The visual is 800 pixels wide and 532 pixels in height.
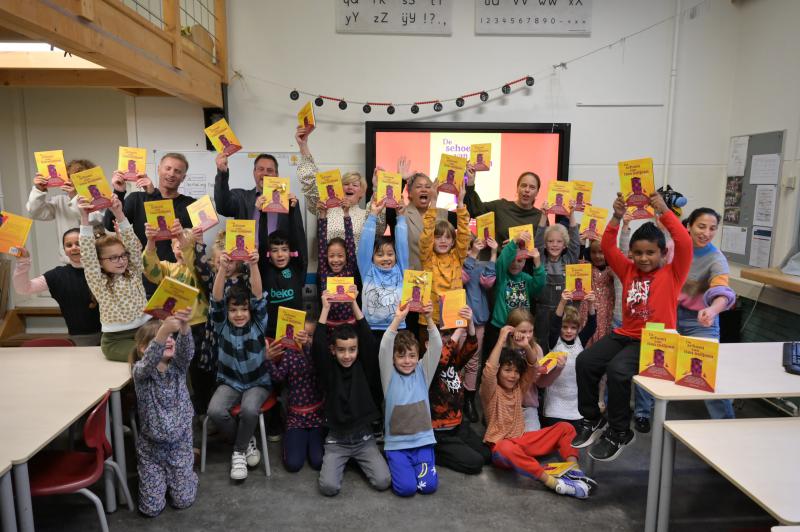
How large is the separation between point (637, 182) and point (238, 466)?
8.06ft

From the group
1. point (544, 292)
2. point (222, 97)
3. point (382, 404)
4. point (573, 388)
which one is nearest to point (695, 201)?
point (544, 292)

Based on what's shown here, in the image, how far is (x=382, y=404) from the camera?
10.4 ft

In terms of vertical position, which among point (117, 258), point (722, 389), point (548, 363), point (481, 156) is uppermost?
point (481, 156)

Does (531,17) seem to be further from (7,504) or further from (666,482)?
(7,504)

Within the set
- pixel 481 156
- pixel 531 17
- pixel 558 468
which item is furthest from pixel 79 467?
pixel 531 17

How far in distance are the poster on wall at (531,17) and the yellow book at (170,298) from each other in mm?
3433

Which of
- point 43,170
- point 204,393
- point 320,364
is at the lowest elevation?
point 204,393

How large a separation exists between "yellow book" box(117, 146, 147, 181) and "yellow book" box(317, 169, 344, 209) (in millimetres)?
1008

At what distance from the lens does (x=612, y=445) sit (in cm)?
256

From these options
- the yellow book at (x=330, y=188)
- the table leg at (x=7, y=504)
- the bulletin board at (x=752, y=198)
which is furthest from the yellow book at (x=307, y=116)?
the bulletin board at (x=752, y=198)

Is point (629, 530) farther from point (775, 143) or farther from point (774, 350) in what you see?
point (775, 143)

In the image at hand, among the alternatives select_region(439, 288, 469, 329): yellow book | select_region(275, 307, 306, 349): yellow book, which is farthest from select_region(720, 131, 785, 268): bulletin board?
select_region(275, 307, 306, 349): yellow book

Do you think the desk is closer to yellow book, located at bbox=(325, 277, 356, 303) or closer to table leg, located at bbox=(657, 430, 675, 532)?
table leg, located at bbox=(657, 430, 675, 532)

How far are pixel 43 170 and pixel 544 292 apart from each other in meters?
2.91
